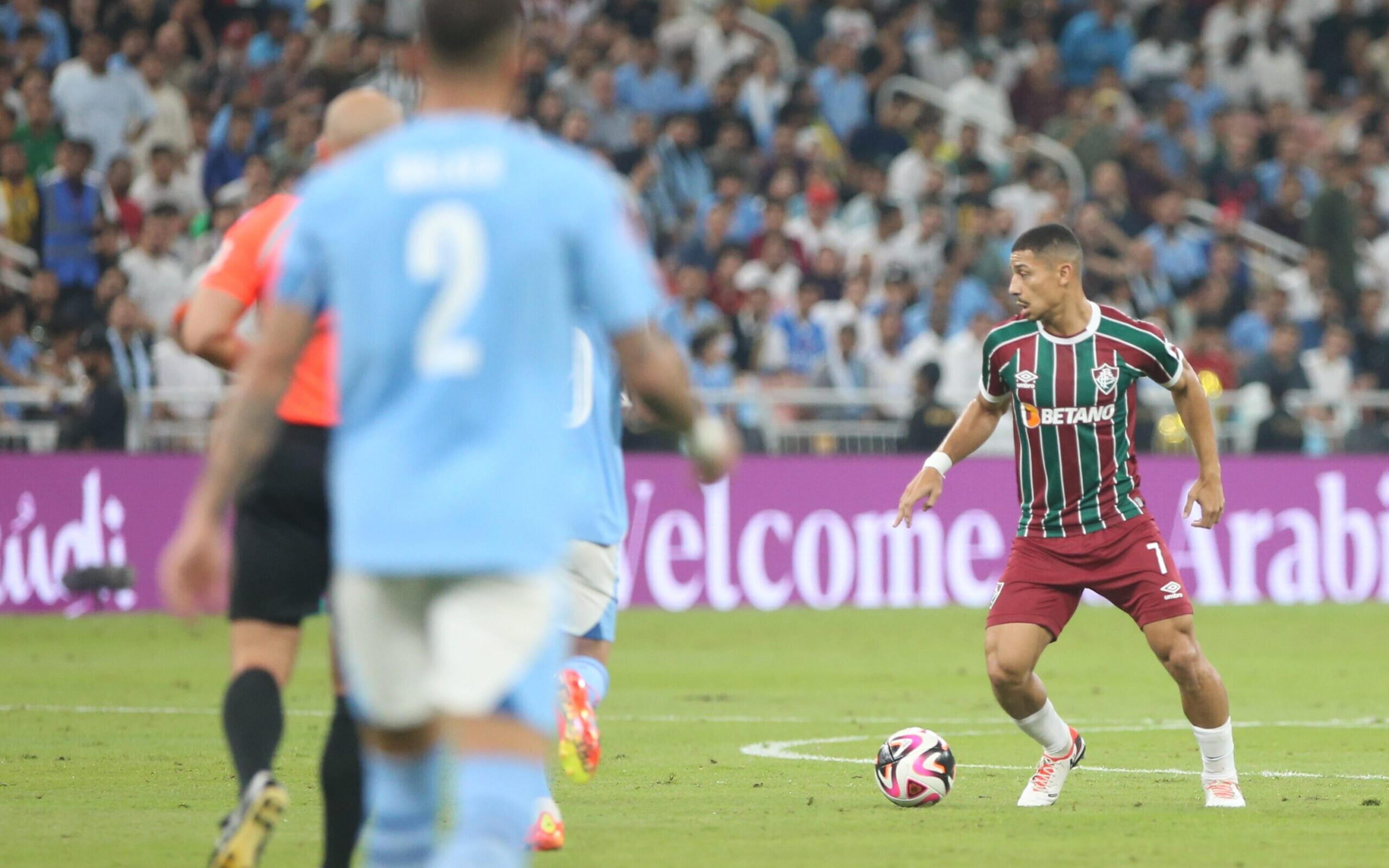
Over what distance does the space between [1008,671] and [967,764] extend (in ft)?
5.56

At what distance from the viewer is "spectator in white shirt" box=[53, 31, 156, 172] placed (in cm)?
2081

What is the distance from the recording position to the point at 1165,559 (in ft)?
28.3

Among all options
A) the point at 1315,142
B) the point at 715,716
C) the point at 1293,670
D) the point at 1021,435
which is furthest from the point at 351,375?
the point at 1315,142

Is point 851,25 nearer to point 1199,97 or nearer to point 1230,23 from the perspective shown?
point 1199,97

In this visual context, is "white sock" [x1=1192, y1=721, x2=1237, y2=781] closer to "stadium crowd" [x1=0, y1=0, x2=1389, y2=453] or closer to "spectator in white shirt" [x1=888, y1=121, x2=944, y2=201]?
"stadium crowd" [x1=0, y1=0, x2=1389, y2=453]

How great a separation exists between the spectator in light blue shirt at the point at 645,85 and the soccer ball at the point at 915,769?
15.4 m

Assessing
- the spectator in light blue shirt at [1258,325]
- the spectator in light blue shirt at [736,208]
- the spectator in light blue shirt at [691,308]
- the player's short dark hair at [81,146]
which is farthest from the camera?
the spectator in light blue shirt at [1258,325]

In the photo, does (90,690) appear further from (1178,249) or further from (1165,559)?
(1178,249)

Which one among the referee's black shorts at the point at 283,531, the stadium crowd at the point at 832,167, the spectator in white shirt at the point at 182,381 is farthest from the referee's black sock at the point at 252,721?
the spectator in white shirt at the point at 182,381

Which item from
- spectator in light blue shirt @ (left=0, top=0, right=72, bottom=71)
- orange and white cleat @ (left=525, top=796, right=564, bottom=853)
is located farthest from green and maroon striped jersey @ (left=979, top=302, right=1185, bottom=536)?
spectator in light blue shirt @ (left=0, top=0, right=72, bottom=71)

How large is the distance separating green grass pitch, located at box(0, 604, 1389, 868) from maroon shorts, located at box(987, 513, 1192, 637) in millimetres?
764

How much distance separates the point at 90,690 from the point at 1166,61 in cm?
1793

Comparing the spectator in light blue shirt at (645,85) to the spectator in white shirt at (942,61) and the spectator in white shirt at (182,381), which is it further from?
the spectator in white shirt at (182,381)

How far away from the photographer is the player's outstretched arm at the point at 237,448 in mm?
4301
